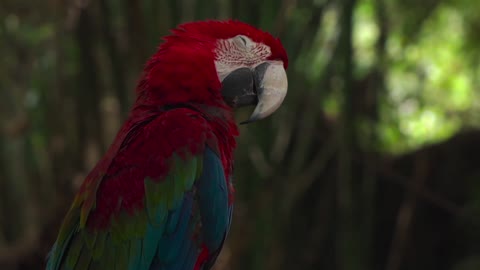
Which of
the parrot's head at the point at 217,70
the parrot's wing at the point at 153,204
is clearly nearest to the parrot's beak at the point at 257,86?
the parrot's head at the point at 217,70

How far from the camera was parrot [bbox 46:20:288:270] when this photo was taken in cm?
160

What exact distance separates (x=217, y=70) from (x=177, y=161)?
0.23 meters

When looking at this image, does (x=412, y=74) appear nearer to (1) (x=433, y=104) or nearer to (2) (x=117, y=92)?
(1) (x=433, y=104)

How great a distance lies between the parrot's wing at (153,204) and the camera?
1.59 meters

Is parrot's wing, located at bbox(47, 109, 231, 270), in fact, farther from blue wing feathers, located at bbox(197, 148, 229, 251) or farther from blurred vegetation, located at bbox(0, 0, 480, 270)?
blurred vegetation, located at bbox(0, 0, 480, 270)

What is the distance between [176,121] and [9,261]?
6.58ft

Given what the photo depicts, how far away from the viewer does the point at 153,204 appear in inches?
63.1

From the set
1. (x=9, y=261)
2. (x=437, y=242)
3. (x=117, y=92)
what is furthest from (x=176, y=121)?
(x=437, y=242)

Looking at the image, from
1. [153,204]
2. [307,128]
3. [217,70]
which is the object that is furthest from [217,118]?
[307,128]

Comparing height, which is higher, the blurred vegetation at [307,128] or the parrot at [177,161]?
the parrot at [177,161]

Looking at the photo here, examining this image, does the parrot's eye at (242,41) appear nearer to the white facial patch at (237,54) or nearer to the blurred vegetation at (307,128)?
the white facial patch at (237,54)

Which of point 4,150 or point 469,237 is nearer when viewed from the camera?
point 469,237

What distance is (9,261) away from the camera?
3361 millimetres

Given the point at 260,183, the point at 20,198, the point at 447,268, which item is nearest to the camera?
the point at 260,183
